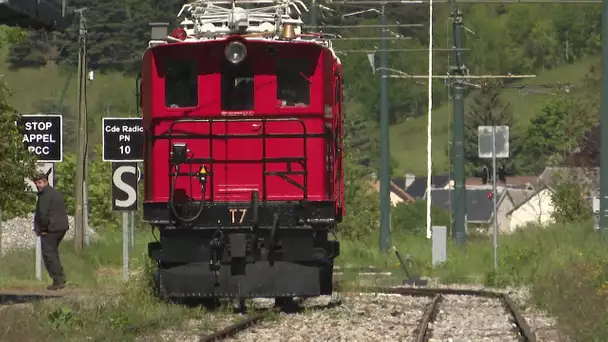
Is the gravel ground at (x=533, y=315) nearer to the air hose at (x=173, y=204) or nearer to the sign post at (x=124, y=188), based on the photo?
the air hose at (x=173, y=204)

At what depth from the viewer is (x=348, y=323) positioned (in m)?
17.4

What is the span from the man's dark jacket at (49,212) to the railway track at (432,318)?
16.5 ft

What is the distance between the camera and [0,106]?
20.3 m

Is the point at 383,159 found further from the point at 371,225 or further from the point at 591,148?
the point at 371,225

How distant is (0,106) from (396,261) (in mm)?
14868

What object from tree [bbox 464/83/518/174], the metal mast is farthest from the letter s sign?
tree [bbox 464/83/518/174]

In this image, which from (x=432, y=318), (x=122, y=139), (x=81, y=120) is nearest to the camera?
(x=432, y=318)

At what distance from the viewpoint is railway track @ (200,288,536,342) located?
15.6 meters

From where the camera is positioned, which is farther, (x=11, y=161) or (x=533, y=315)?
(x=11, y=161)

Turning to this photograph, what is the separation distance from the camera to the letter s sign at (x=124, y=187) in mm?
22719

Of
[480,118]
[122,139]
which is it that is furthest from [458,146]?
[480,118]

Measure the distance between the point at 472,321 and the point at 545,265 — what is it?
8.74 meters

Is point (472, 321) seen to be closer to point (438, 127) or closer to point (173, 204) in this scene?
point (173, 204)

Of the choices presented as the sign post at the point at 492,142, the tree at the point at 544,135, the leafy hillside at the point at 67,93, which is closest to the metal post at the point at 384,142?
the sign post at the point at 492,142
